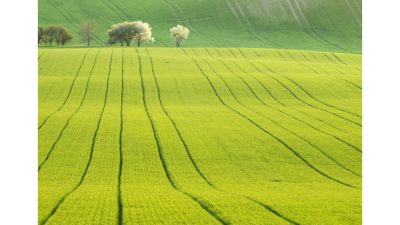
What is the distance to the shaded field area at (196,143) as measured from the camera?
26.3 feet

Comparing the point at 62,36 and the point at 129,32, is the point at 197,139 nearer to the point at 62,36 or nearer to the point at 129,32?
the point at 129,32

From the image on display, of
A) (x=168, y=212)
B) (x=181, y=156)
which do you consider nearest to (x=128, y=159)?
(x=181, y=156)

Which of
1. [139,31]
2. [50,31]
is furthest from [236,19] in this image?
[50,31]

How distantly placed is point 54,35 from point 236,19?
46.4 meters

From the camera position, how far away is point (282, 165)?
1465cm

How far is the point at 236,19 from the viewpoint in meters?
92.0

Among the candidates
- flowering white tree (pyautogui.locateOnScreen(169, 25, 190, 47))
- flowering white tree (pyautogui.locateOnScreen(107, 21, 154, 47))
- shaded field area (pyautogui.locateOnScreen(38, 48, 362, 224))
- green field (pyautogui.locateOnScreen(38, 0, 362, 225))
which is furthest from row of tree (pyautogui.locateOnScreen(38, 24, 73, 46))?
shaded field area (pyautogui.locateOnScreen(38, 48, 362, 224))

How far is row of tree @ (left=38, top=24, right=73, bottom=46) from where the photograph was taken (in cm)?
6675

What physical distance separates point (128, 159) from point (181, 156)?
237cm

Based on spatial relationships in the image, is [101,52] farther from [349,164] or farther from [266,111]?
[349,164]

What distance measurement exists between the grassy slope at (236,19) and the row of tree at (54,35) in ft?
24.8

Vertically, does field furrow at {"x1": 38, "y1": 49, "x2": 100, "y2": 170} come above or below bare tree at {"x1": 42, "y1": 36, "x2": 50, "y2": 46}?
below

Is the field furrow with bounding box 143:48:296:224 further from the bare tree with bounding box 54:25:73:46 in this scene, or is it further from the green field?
the bare tree with bounding box 54:25:73:46

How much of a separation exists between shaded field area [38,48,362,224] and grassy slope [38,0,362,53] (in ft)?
130
